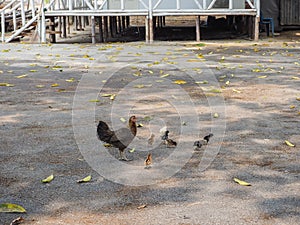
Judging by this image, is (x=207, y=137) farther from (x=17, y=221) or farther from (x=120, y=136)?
(x=17, y=221)

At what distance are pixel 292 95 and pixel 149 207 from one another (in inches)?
187

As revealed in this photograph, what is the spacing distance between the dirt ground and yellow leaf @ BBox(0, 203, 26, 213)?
2.3 inches

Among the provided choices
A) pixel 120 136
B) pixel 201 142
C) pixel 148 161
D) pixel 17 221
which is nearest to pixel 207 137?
pixel 201 142

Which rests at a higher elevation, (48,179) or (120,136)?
(120,136)

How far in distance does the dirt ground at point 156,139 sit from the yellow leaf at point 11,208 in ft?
0.19

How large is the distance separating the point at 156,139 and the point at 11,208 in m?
2.10

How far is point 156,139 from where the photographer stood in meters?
5.81

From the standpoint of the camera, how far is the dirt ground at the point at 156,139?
4.02m

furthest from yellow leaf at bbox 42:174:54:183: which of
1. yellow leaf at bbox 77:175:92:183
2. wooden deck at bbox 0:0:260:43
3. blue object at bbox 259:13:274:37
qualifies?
blue object at bbox 259:13:274:37

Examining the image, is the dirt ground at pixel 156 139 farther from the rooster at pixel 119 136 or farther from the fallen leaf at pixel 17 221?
the rooster at pixel 119 136

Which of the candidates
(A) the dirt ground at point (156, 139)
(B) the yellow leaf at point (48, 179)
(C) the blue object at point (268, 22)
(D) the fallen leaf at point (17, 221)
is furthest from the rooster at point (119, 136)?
(C) the blue object at point (268, 22)

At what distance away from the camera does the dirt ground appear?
4.02m

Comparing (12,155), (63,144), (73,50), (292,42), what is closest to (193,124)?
(63,144)

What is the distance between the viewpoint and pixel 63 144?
5.73m
